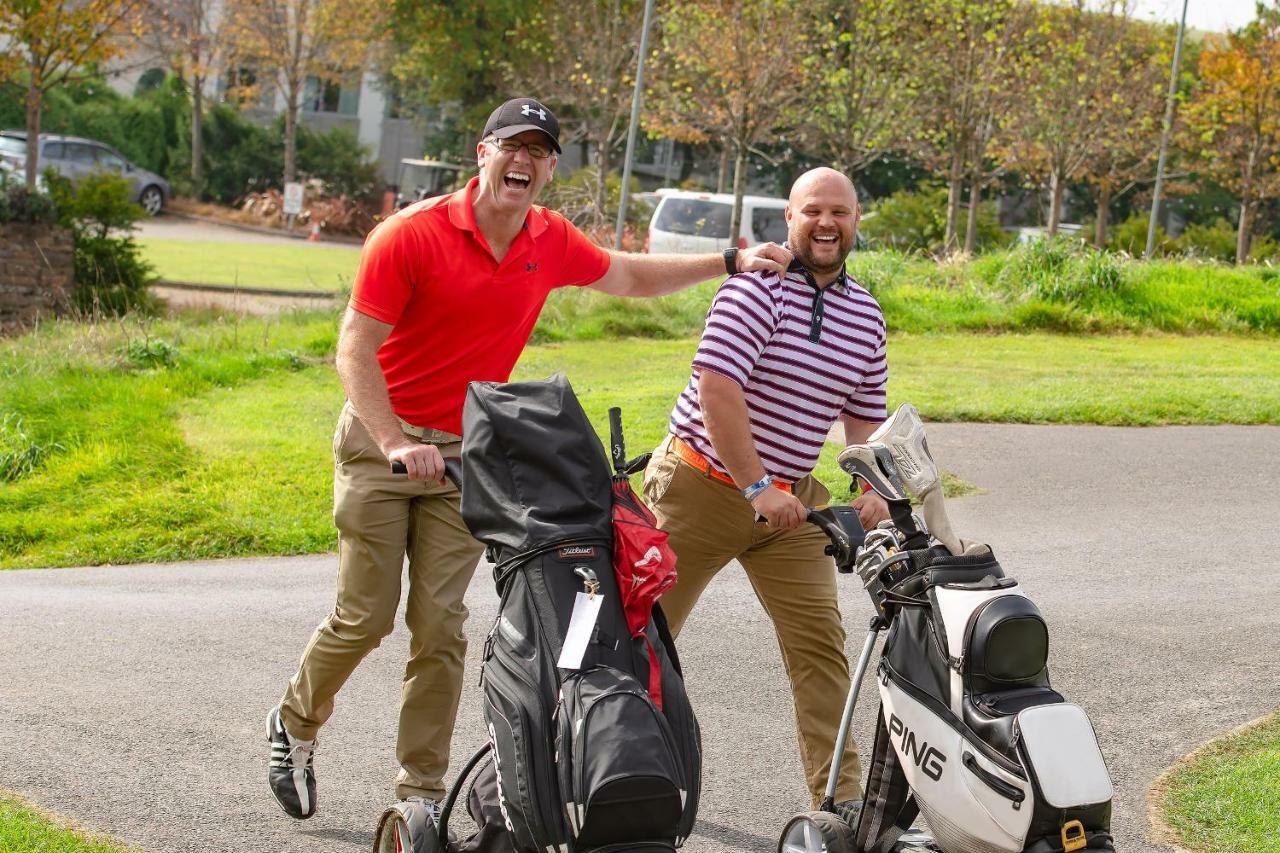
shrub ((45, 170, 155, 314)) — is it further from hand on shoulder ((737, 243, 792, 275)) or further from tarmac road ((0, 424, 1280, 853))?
hand on shoulder ((737, 243, 792, 275))

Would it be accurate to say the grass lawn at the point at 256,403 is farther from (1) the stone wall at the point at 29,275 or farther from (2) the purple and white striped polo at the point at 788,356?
(2) the purple and white striped polo at the point at 788,356

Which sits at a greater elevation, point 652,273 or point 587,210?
point 587,210

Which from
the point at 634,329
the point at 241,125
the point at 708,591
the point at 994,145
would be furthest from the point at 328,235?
the point at 708,591

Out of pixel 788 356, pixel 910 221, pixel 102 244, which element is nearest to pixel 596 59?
pixel 910 221

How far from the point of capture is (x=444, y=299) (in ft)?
14.4

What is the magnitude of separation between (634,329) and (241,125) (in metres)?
31.8

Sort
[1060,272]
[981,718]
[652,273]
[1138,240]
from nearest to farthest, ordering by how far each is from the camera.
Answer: [981,718]
[652,273]
[1060,272]
[1138,240]

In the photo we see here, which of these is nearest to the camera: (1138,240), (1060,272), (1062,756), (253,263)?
(1062,756)

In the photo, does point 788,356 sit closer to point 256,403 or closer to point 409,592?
point 409,592

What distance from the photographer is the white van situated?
2300 cm

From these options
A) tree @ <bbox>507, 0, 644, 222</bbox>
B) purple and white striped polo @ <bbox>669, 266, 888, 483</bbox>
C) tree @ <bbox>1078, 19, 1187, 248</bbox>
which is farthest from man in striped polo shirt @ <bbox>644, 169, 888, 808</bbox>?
tree @ <bbox>507, 0, 644, 222</bbox>

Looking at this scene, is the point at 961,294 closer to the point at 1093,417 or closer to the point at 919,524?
the point at 1093,417

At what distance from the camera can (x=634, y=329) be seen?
16.7 m

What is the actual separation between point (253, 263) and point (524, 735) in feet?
85.1
